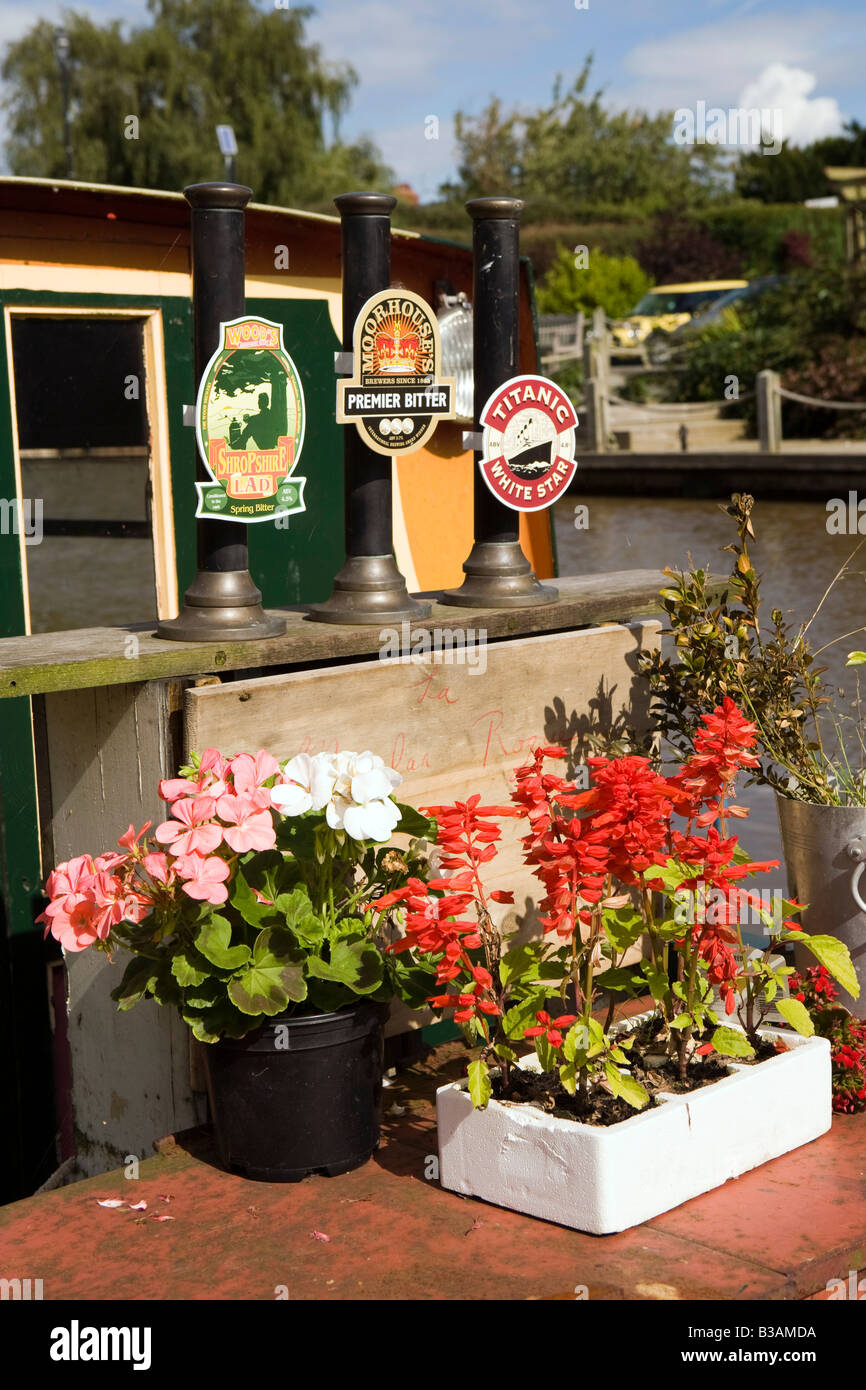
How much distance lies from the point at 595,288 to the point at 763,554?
21279 mm

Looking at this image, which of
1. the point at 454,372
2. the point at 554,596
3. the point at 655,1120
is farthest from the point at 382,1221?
the point at 454,372

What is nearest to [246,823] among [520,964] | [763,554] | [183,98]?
[520,964]

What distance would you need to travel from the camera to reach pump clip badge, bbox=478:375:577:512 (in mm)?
3979

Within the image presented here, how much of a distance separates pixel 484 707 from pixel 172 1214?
1.37 metres

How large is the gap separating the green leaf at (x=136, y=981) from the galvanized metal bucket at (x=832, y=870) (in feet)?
5.22

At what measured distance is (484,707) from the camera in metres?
3.80

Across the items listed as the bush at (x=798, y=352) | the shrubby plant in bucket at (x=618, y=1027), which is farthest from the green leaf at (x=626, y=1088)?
the bush at (x=798, y=352)

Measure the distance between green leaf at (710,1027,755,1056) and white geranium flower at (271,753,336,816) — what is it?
0.91 metres

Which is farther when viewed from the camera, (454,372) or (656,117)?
(656,117)

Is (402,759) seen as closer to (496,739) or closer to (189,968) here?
(496,739)

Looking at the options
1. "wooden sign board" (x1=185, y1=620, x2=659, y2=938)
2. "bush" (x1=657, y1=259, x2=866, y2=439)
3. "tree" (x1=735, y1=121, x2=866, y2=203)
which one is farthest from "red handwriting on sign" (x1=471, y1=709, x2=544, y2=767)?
"tree" (x1=735, y1=121, x2=866, y2=203)

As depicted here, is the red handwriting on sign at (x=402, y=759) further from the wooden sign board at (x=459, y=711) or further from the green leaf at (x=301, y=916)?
the green leaf at (x=301, y=916)
